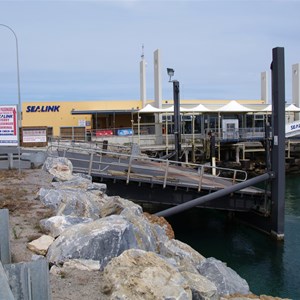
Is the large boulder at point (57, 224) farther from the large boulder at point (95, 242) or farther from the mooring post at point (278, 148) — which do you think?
the mooring post at point (278, 148)

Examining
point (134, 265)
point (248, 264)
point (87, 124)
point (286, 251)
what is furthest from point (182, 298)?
point (87, 124)

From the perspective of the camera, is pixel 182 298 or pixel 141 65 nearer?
pixel 182 298

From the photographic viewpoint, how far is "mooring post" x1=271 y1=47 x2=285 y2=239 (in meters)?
17.0

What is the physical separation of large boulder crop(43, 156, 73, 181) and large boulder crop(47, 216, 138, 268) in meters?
7.50

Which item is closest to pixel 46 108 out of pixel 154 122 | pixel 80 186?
pixel 154 122

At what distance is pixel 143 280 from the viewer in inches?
209

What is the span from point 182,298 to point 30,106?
47.9 meters

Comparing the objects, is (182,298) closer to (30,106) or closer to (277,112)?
(277,112)

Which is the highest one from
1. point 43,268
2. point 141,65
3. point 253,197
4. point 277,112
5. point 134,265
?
point 141,65

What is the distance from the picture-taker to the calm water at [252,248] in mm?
13262

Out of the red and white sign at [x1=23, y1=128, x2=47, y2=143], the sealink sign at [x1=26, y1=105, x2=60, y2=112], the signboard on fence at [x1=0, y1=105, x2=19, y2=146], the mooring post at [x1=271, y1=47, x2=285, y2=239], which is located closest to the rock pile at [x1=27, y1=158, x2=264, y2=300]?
the signboard on fence at [x1=0, y1=105, x2=19, y2=146]

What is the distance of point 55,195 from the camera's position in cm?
1015

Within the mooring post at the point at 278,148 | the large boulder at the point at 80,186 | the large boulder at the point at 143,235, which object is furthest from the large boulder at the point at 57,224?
the mooring post at the point at 278,148

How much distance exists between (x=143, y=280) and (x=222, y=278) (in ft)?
9.96
